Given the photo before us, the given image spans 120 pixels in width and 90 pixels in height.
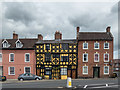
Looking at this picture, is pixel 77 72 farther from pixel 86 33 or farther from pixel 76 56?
pixel 86 33

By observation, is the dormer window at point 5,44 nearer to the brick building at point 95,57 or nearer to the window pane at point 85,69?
the brick building at point 95,57

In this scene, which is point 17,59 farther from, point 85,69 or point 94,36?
point 94,36

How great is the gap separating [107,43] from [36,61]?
1631 cm

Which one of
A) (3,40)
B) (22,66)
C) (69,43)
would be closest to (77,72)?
(69,43)

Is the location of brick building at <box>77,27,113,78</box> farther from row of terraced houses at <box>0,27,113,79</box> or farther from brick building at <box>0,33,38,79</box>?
brick building at <box>0,33,38,79</box>

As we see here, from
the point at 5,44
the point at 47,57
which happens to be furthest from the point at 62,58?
the point at 5,44

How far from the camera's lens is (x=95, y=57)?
941 inches

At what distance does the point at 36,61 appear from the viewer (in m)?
24.5

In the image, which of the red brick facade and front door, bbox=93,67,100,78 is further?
front door, bbox=93,67,100,78

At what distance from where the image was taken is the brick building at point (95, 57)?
77.3 ft

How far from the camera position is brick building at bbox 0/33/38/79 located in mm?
24156

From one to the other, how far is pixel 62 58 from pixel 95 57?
729 centimetres

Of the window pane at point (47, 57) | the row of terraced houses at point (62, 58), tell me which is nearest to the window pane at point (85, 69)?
the row of terraced houses at point (62, 58)

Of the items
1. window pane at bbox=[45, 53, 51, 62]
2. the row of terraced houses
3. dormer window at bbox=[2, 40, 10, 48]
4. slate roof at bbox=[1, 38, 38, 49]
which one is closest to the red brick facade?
the row of terraced houses
